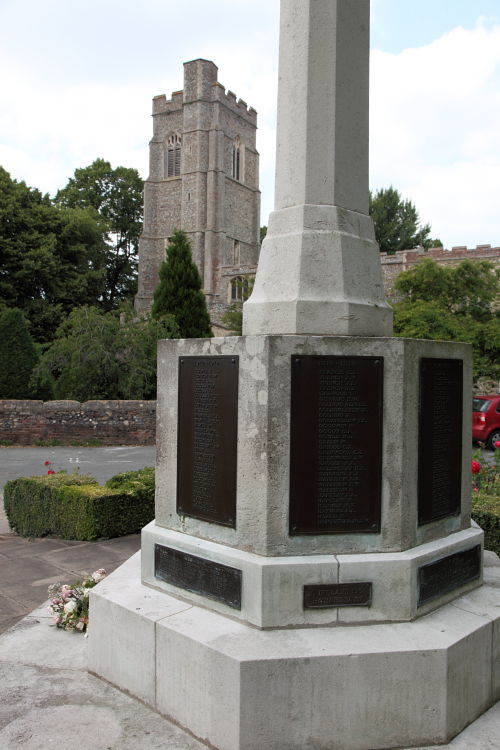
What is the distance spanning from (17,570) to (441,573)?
3984 millimetres

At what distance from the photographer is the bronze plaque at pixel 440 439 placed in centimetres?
327

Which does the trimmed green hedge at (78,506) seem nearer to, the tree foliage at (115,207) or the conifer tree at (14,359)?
the conifer tree at (14,359)

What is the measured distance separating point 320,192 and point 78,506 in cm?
469

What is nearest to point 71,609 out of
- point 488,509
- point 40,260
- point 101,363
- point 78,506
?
point 78,506

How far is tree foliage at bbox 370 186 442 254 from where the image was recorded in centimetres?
4856

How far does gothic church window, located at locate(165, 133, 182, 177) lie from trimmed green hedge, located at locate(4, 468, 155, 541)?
48.7m

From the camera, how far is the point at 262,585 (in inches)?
114

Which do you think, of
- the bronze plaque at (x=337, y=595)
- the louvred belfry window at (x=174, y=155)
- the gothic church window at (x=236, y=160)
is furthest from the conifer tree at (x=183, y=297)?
the gothic church window at (x=236, y=160)

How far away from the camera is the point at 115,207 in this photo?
54031 mm

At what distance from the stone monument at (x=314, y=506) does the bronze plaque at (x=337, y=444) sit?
0.4 inches

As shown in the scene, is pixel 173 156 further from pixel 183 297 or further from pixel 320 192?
pixel 320 192

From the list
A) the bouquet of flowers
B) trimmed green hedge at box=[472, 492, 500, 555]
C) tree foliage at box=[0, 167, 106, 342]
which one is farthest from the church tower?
the bouquet of flowers

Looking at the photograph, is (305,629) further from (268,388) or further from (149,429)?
(149,429)

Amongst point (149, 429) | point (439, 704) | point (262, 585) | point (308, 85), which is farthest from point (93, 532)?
point (149, 429)
